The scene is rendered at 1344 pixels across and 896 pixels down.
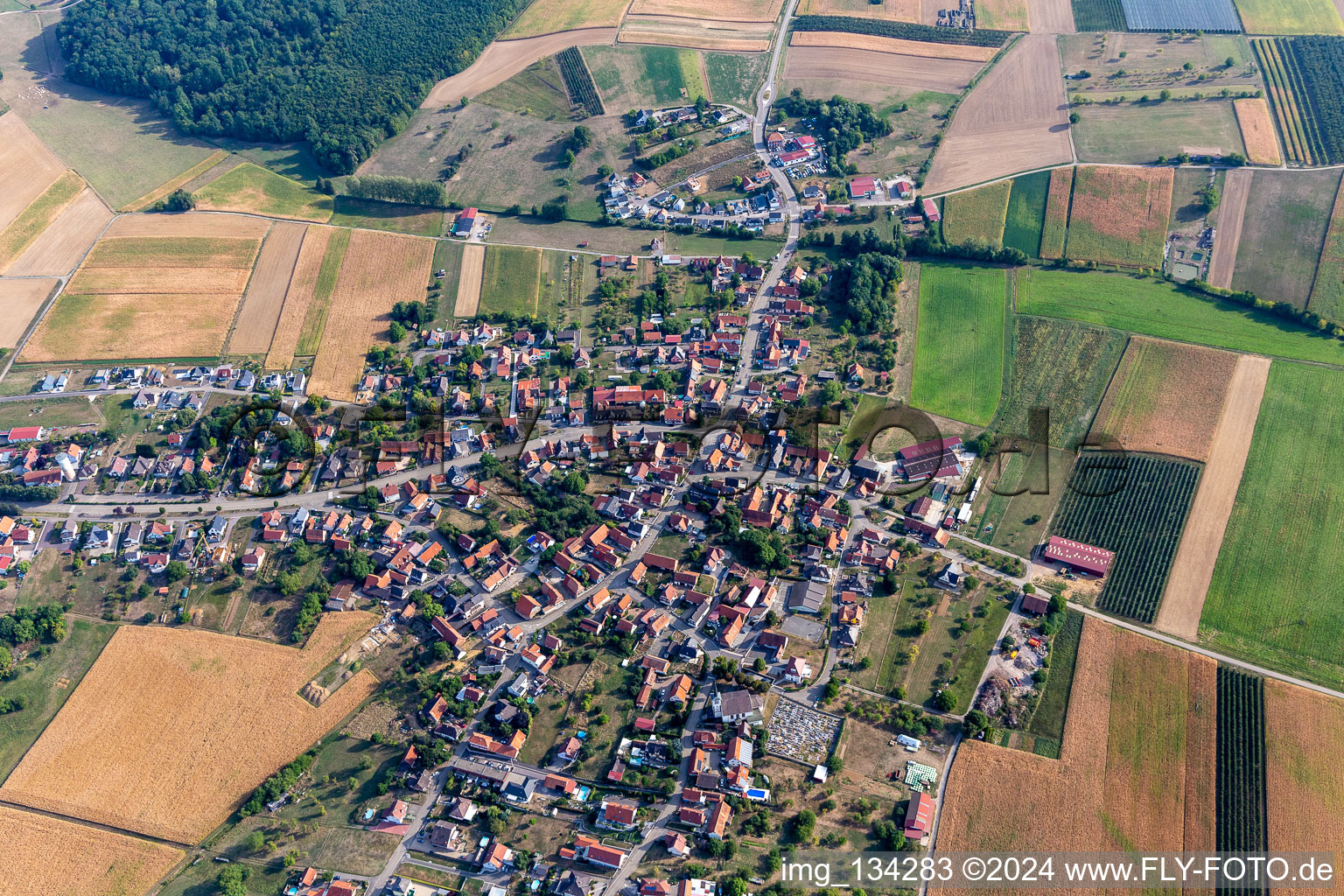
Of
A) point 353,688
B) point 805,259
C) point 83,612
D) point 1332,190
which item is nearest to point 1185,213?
point 1332,190

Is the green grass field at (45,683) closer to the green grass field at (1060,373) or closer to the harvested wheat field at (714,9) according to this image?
the green grass field at (1060,373)

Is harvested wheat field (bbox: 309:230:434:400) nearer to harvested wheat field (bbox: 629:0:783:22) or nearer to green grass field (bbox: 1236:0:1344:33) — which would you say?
harvested wheat field (bbox: 629:0:783:22)

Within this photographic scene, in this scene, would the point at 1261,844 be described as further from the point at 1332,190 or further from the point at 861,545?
the point at 1332,190

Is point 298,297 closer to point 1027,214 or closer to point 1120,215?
point 1027,214

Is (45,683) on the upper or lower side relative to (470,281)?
lower

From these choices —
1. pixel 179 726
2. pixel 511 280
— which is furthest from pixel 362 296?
pixel 179 726

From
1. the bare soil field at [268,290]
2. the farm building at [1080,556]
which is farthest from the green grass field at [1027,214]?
the bare soil field at [268,290]
